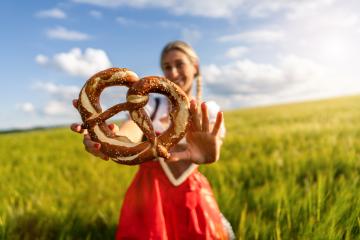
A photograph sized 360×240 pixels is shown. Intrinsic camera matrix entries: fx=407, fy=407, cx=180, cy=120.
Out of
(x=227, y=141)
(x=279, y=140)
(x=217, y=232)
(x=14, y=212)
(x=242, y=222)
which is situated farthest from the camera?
(x=227, y=141)

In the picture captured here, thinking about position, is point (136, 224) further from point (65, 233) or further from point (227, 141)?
point (227, 141)

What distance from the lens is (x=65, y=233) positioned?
2.59m

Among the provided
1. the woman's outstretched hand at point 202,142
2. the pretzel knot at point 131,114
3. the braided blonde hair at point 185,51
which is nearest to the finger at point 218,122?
the woman's outstretched hand at point 202,142

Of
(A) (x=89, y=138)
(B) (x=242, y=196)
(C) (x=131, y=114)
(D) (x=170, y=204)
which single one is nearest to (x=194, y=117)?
(C) (x=131, y=114)

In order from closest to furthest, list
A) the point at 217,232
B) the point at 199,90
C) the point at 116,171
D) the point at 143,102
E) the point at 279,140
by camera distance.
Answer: the point at 143,102
the point at 217,232
the point at 199,90
the point at 116,171
the point at 279,140

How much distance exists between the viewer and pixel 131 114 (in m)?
1.39

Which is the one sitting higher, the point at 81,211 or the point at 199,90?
the point at 199,90

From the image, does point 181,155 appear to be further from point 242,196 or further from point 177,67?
point 242,196

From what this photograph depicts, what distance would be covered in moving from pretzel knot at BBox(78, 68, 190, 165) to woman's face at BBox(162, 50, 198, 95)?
862 mm

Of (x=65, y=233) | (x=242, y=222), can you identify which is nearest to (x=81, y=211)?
(x=65, y=233)

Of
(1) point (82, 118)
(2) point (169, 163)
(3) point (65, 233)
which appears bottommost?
(3) point (65, 233)

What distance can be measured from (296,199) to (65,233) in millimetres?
1517

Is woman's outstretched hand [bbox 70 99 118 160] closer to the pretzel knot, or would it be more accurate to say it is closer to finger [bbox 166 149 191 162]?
the pretzel knot

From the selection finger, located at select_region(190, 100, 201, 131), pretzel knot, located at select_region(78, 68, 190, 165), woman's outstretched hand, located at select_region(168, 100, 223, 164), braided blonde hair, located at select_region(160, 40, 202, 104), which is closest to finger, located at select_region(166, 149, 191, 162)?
woman's outstretched hand, located at select_region(168, 100, 223, 164)
